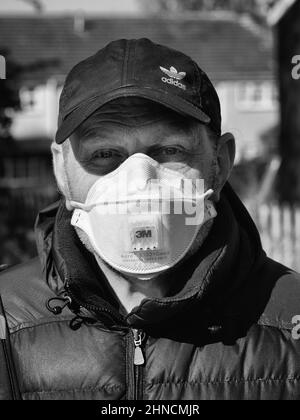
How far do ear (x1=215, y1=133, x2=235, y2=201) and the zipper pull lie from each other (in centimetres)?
51

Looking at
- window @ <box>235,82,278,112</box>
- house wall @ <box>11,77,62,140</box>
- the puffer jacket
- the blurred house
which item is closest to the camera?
the puffer jacket

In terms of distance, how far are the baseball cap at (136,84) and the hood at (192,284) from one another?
35 cm

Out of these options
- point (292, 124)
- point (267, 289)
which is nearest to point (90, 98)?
point (267, 289)

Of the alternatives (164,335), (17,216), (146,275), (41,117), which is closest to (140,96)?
(146,275)

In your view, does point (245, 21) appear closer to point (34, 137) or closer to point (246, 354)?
point (34, 137)

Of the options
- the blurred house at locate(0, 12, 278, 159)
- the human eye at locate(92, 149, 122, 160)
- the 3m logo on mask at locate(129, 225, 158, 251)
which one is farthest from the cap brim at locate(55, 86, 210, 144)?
the blurred house at locate(0, 12, 278, 159)

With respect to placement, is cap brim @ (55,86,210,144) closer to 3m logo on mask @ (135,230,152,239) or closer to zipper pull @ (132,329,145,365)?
3m logo on mask @ (135,230,152,239)

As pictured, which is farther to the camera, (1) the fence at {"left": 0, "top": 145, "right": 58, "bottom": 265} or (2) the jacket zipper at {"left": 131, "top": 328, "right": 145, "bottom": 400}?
(1) the fence at {"left": 0, "top": 145, "right": 58, "bottom": 265}

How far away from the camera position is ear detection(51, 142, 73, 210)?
8.26 feet

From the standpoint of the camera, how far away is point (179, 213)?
7.73 ft

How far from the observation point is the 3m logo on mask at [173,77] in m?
2.33

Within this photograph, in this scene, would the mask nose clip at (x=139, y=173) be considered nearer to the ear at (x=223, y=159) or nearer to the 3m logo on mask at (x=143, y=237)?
the 3m logo on mask at (x=143, y=237)

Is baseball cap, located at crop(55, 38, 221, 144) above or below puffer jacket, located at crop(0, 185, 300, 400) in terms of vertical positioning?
above
